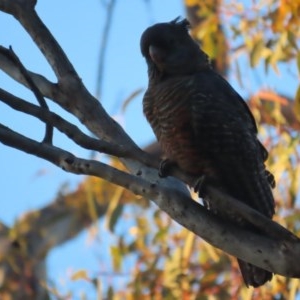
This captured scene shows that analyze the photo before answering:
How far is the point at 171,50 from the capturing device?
3.74 meters

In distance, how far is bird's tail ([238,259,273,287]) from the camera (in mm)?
3098

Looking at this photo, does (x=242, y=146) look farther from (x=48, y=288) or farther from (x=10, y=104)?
(x=48, y=288)

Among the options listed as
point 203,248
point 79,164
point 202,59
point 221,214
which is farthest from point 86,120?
point 203,248

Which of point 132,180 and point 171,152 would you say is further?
point 171,152

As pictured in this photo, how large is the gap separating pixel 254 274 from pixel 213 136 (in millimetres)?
496

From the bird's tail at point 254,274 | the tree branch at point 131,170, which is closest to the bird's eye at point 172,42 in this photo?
the tree branch at point 131,170

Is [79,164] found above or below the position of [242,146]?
below

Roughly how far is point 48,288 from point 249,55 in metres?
1.55

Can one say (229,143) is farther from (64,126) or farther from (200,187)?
(64,126)

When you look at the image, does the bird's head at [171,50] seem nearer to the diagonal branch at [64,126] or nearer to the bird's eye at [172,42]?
the bird's eye at [172,42]

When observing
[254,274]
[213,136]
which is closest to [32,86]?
[213,136]

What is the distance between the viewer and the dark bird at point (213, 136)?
129 inches

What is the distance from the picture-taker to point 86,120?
3113 mm

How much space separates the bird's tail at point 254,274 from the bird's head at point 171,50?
0.83 metres
